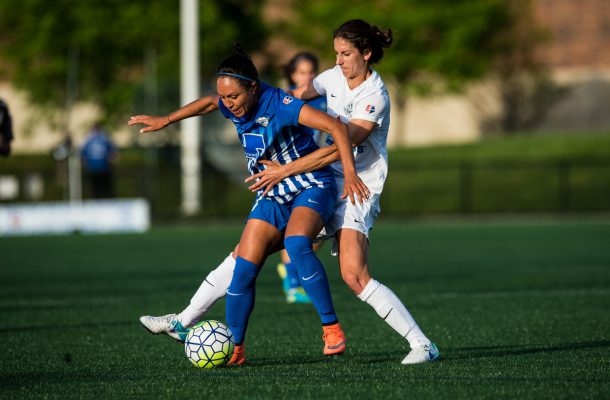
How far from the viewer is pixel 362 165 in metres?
6.50

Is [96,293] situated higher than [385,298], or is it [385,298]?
[385,298]

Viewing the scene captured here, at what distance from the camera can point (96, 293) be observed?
36.9 feet

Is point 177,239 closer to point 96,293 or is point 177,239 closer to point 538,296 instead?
point 96,293

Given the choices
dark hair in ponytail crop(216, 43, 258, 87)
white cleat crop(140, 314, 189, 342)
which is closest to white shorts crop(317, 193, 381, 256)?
dark hair in ponytail crop(216, 43, 258, 87)

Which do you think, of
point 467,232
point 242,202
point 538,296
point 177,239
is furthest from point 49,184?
point 538,296

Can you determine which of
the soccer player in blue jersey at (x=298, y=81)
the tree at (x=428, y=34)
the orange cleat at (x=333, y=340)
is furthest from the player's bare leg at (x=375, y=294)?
the tree at (x=428, y=34)

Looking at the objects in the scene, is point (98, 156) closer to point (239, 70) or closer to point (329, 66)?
point (329, 66)

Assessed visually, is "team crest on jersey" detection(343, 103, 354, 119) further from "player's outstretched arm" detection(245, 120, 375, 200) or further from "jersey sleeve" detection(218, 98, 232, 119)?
"jersey sleeve" detection(218, 98, 232, 119)

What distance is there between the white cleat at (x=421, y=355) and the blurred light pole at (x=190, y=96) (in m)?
19.6

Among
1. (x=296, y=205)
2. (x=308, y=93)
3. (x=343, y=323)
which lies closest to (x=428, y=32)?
(x=343, y=323)

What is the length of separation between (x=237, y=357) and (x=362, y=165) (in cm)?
139

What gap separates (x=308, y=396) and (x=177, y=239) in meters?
15.2

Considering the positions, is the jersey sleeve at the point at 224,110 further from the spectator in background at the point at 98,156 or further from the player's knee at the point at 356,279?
the spectator in background at the point at 98,156

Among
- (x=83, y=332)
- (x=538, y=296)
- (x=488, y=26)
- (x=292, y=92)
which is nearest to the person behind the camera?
(x=292, y=92)
